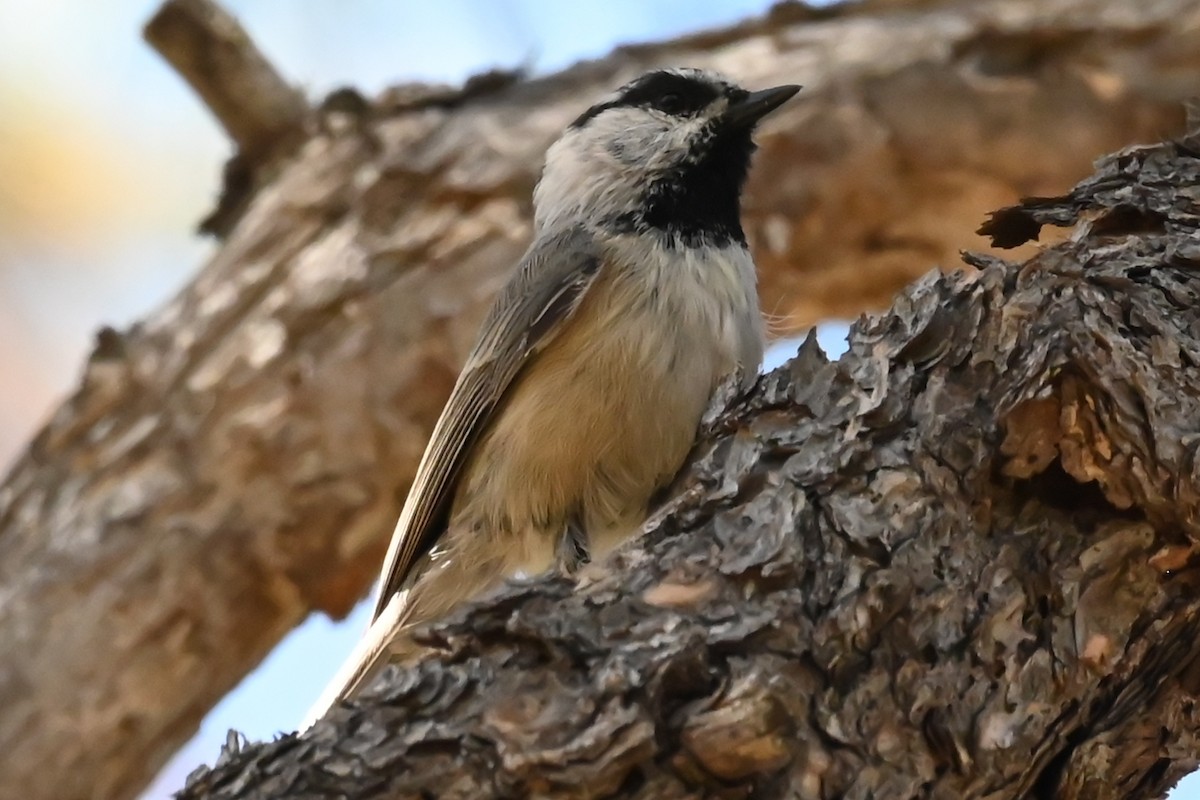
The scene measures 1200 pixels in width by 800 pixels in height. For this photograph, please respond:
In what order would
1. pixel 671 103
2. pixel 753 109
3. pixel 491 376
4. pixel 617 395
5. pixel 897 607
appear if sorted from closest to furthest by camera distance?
pixel 897 607
pixel 617 395
pixel 491 376
pixel 753 109
pixel 671 103

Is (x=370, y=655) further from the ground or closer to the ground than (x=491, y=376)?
closer to the ground

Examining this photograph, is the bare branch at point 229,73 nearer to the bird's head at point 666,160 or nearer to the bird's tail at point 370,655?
the bird's head at point 666,160

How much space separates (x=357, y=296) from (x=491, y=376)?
1160mm

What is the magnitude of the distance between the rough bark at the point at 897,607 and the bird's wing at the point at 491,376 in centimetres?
70

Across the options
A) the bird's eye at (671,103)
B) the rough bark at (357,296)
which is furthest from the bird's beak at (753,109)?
the rough bark at (357,296)

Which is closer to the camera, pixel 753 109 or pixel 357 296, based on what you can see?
pixel 753 109

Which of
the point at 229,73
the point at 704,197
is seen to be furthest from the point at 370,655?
the point at 229,73

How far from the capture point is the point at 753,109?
2.65 metres

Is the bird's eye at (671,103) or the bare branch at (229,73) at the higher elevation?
the bare branch at (229,73)

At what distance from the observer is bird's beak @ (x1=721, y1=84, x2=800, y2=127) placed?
263 centimetres

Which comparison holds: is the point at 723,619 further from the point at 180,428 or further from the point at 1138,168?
the point at 180,428

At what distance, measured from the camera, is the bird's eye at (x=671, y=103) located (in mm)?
2797

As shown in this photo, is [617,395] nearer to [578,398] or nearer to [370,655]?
[578,398]

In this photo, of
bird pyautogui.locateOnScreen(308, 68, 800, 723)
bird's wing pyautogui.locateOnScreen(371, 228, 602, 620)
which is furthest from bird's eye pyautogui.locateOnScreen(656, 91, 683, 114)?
bird's wing pyautogui.locateOnScreen(371, 228, 602, 620)
